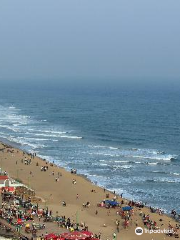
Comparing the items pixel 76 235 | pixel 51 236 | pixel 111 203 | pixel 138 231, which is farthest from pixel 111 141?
pixel 76 235

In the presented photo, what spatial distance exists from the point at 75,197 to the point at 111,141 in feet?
125

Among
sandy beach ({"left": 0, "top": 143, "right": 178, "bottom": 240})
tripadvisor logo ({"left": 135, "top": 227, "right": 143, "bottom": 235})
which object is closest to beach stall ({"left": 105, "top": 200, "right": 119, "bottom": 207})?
sandy beach ({"left": 0, "top": 143, "right": 178, "bottom": 240})

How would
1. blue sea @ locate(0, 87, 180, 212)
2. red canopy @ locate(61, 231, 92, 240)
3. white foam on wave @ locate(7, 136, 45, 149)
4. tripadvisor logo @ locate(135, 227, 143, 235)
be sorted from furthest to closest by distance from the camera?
white foam on wave @ locate(7, 136, 45, 149) → blue sea @ locate(0, 87, 180, 212) → tripadvisor logo @ locate(135, 227, 143, 235) → red canopy @ locate(61, 231, 92, 240)

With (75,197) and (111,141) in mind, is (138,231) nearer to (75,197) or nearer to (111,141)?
(75,197)

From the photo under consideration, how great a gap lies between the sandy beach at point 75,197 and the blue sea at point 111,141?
3037 millimetres

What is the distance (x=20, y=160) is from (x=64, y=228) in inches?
1311

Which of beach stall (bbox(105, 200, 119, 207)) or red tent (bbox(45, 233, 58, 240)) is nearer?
red tent (bbox(45, 233, 58, 240))

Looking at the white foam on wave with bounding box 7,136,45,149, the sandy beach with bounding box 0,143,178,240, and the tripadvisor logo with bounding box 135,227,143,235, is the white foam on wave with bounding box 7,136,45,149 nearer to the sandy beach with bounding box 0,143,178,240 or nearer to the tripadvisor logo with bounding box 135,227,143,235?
the sandy beach with bounding box 0,143,178,240

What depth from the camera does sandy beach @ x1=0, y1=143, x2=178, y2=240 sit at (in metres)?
48.6

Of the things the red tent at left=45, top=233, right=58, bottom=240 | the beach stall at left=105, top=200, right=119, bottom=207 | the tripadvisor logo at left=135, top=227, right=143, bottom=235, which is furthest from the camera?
the beach stall at left=105, top=200, right=119, bottom=207

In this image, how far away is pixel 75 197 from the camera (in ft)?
196

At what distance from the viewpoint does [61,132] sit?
108 meters

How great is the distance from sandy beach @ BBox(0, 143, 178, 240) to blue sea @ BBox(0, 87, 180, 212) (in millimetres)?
3037

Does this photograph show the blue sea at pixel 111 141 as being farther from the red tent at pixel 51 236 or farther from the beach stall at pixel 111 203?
the red tent at pixel 51 236
